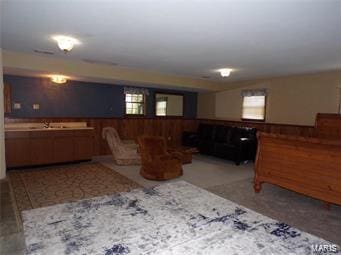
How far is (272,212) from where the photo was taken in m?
3.19

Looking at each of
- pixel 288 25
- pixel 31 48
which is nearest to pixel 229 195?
pixel 288 25

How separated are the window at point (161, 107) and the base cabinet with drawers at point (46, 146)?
266cm

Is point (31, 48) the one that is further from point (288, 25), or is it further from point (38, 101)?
point (288, 25)

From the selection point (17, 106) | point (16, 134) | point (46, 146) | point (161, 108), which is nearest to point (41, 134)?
point (46, 146)

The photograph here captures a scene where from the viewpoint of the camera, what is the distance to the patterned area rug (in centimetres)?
346

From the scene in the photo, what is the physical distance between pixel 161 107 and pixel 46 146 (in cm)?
388

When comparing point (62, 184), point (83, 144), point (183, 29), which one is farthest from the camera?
point (83, 144)

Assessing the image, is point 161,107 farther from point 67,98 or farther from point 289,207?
point 289,207

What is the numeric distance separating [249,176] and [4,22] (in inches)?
195

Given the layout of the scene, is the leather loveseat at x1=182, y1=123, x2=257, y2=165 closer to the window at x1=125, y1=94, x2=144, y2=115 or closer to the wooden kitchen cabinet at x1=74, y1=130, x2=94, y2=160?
the window at x1=125, y1=94, x2=144, y2=115

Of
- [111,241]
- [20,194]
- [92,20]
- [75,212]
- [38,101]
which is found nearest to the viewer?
[111,241]

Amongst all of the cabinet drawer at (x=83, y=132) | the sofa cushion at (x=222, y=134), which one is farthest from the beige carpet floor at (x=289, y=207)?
the cabinet drawer at (x=83, y=132)

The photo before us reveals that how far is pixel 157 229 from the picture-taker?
2578mm

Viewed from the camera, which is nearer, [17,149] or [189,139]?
[17,149]
